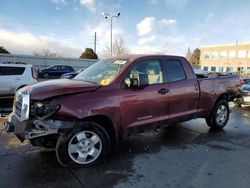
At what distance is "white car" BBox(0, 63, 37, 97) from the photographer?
11.3 metres

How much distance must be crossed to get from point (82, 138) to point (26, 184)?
1068mm

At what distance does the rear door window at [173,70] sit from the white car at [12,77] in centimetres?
763

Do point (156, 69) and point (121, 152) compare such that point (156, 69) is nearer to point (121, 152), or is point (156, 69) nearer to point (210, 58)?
point (121, 152)

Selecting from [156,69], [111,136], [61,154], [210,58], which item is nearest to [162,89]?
[156,69]

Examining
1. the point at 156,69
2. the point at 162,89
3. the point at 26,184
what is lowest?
the point at 26,184

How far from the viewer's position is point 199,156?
514 centimetres

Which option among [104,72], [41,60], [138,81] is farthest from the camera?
[41,60]

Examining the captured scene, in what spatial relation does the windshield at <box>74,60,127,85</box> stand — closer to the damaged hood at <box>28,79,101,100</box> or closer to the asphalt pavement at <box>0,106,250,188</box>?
the damaged hood at <box>28,79,101,100</box>

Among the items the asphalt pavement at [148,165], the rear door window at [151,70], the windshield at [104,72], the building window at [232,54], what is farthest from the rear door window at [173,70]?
the building window at [232,54]

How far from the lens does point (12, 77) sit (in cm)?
1147

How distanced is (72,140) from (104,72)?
1.53 meters

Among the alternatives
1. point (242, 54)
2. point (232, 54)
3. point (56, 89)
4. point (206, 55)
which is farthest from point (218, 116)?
point (206, 55)

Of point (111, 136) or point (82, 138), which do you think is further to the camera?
point (111, 136)

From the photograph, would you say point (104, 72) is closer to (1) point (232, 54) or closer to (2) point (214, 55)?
(1) point (232, 54)
